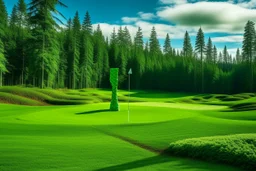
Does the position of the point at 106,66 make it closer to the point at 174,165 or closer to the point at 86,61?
the point at 86,61

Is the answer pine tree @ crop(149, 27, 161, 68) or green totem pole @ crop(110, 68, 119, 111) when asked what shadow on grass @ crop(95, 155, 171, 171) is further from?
pine tree @ crop(149, 27, 161, 68)

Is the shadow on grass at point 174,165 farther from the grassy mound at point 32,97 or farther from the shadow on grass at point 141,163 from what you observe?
the grassy mound at point 32,97

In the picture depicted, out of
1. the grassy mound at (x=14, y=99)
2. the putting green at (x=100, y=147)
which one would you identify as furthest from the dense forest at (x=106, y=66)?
the putting green at (x=100, y=147)

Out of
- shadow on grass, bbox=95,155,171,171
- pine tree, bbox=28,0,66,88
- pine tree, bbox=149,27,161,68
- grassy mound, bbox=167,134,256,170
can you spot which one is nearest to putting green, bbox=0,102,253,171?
shadow on grass, bbox=95,155,171,171

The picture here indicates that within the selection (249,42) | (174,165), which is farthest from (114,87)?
(249,42)

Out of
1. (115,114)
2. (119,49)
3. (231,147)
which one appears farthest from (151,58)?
(231,147)

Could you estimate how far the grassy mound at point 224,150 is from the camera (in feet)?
33.5

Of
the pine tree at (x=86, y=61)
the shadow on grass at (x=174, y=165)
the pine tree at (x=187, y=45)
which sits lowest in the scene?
the shadow on grass at (x=174, y=165)

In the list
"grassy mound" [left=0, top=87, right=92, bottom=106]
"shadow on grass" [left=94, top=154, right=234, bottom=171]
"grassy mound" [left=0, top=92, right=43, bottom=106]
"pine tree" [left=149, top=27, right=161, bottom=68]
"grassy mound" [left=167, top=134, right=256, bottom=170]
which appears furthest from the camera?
"pine tree" [left=149, top=27, right=161, bottom=68]

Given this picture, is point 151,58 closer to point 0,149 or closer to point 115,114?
point 115,114

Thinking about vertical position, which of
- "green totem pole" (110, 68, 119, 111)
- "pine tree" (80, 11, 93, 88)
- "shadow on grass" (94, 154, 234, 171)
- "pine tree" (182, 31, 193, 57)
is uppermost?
"pine tree" (182, 31, 193, 57)

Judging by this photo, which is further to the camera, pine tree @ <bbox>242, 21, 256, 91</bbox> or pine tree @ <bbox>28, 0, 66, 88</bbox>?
pine tree @ <bbox>242, 21, 256, 91</bbox>

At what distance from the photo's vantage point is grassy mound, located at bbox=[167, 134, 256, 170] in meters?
10.2

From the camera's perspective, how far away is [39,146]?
12273 millimetres
